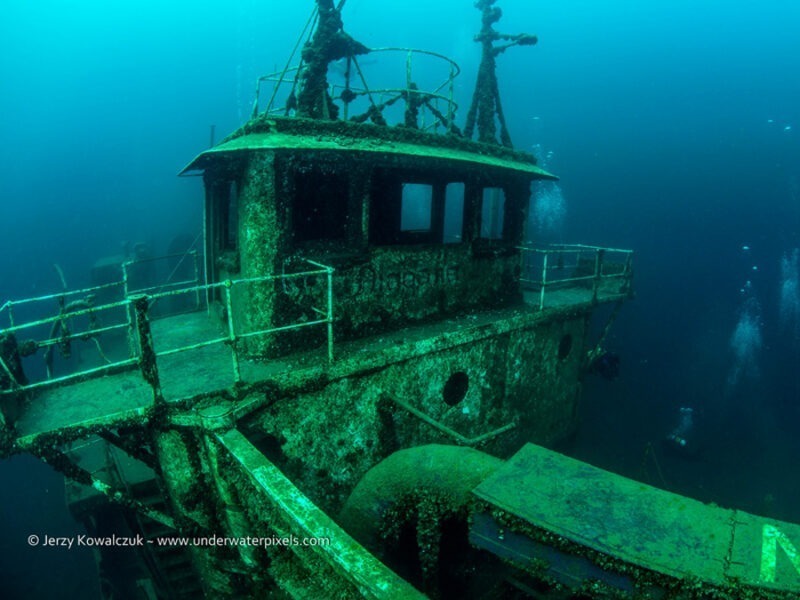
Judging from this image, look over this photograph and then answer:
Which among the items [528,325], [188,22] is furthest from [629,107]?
[188,22]

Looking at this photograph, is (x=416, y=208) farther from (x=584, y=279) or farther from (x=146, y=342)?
(x=146, y=342)

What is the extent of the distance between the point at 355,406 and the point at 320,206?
2.75 metres

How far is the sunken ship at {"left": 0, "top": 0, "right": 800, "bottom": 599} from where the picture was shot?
7.87ft

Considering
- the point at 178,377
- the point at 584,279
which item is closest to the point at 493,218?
the point at 584,279

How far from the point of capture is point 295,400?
4.98 metres

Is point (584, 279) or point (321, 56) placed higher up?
point (321, 56)

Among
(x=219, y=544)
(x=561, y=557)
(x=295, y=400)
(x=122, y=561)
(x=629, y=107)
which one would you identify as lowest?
(x=122, y=561)

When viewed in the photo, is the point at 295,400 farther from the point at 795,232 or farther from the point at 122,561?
the point at 795,232

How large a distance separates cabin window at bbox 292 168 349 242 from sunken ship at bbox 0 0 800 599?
1.1 inches

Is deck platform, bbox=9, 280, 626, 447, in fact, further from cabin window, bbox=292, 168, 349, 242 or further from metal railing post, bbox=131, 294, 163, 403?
cabin window, bbox=292, 168, 349, 242

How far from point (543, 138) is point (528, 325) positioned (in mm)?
74249

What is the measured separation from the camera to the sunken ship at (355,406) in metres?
2.40

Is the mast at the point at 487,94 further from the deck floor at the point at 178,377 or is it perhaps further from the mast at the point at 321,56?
the deck floor at the point at 178,377

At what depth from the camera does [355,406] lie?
551cm
